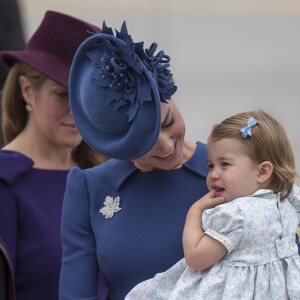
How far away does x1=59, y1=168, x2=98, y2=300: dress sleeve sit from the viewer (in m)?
2.94

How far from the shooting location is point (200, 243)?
8.64 feet

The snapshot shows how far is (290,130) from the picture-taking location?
1091 centimetres

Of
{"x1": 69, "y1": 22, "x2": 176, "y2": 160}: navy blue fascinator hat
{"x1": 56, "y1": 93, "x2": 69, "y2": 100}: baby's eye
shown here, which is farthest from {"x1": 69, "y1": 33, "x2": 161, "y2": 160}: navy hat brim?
{"x1": 56, "y1": 93, "x2": 69, "y2": 100}: baby's eye

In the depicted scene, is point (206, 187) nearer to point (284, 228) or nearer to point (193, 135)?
point (284, 228)

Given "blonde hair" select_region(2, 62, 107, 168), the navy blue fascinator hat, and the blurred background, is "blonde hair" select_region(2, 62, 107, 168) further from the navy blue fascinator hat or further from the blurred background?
the blurred background

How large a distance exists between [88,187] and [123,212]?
14 centimetres

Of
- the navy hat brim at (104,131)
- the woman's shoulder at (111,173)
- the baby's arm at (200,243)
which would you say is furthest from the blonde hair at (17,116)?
the baby's arm at (200,243)

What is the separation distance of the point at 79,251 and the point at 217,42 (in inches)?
466

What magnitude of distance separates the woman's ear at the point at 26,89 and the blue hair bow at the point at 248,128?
63.7 inches

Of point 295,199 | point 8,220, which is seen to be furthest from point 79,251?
point 8,220

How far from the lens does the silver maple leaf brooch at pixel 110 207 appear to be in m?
2.92

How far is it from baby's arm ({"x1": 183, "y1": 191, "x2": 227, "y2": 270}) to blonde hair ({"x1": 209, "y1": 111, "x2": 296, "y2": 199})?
155 millimetres

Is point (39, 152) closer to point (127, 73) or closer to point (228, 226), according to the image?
point (127, 73)

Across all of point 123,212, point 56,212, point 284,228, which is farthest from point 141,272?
point 56,212
